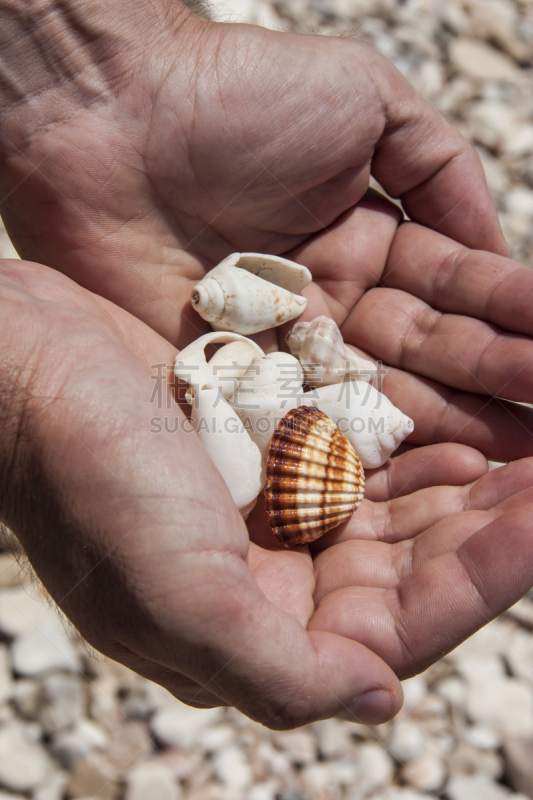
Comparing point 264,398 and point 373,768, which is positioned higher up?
point 264,398

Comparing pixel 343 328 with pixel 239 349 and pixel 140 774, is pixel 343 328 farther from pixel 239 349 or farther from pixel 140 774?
pixel 140 774

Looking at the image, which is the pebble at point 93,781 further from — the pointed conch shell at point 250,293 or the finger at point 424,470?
the pointed conch shell at point 250,293

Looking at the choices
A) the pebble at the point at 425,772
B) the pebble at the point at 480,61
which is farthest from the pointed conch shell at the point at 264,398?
the pebble at the point at 480,61

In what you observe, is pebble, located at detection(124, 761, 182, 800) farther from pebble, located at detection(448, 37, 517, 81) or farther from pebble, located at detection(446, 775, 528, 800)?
pebble, located at detection(448, 37, 517, 81)

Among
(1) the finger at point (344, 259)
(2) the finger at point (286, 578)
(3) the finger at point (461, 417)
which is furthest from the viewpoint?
(1) the finger at point (344, 259)

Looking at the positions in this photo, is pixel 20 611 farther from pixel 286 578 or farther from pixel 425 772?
pixel 425 772

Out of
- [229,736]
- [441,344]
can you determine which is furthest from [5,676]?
[441,344]
